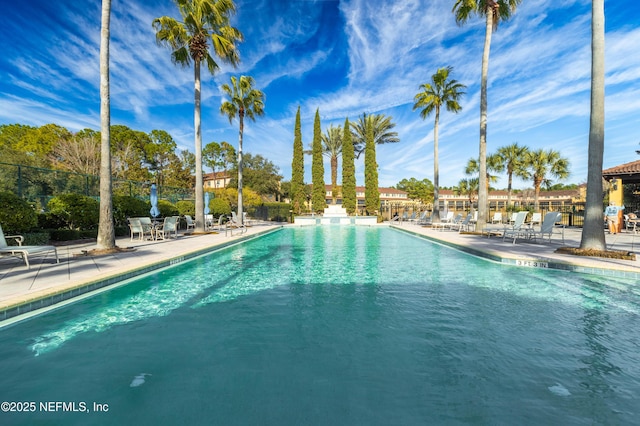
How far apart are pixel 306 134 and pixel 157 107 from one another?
1513 centimetres

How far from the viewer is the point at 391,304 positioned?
436 centimetres

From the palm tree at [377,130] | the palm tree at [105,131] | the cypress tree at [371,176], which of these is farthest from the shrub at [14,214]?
the palm tree at [377,130]

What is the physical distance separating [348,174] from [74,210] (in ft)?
73.3

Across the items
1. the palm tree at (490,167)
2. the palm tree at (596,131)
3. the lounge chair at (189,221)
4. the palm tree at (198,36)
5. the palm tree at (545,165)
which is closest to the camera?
the palm tree at (596,131)

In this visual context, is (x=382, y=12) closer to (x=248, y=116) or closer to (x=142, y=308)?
(x=248, y=116)

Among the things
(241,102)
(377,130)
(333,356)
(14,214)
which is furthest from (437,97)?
(14,214)

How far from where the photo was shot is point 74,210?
10.6m

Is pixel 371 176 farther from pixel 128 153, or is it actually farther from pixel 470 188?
pixel 128 153

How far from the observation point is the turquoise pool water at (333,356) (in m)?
2.09

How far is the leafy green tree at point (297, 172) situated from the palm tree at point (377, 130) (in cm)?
751

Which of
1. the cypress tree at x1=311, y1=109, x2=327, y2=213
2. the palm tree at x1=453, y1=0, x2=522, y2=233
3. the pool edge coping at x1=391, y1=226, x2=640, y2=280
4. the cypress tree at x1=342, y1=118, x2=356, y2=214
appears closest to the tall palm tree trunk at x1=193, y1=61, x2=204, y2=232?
the pool edge coping at x1=391, y1=226, x2=640, y2=280

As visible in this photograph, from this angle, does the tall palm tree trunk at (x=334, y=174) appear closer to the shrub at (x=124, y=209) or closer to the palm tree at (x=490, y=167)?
the palm tree at (x=490, y=167)

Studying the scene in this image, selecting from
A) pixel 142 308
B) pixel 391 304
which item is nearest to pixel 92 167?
pixel 142 308

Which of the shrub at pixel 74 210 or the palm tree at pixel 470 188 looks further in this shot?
the palm tree at pixel 470 188
